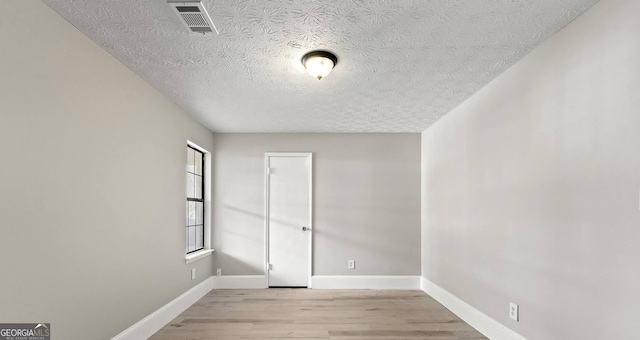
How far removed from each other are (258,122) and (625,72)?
12.1 ft

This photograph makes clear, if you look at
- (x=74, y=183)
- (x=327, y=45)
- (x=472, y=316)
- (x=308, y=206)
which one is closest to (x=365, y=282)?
(x=308, y=206)

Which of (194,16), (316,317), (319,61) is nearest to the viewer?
(194,16)

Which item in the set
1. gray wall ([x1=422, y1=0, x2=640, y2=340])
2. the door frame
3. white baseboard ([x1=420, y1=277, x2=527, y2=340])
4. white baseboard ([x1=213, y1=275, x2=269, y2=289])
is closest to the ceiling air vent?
gray wall ([x1=422, y1=0, x2=640, y2=340])

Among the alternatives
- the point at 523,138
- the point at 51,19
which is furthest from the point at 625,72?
the point at 51,19

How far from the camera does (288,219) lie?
5051 mm

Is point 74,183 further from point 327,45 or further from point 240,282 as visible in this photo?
point 240,282

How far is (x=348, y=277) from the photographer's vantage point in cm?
496

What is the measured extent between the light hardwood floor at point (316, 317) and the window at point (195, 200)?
79cm

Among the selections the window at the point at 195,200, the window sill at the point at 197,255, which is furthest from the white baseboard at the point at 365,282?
the window at the point at 195,200

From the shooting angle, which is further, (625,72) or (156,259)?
(156,259)

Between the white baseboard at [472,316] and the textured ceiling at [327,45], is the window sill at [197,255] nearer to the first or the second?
the textured ceiling at [327,45]

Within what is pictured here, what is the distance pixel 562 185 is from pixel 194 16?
Answer: 258cm

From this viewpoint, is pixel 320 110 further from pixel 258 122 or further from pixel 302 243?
pixel 302 243
